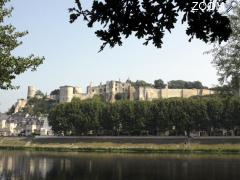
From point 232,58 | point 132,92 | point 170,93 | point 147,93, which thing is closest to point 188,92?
point 170,93

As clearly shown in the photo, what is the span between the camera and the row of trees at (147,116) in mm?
96812

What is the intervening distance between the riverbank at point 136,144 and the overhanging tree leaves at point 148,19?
71276mm

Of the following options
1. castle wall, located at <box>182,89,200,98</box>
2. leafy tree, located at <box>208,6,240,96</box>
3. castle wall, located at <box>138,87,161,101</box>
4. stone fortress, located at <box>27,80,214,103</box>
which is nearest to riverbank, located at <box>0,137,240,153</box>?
leafy tree, located at <box>208,6,240,96</box>

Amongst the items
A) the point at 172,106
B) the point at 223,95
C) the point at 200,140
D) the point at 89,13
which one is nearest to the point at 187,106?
the point at 172,106

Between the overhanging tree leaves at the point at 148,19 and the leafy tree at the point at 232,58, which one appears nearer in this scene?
the overhanging tree leaves at the point at 148,19

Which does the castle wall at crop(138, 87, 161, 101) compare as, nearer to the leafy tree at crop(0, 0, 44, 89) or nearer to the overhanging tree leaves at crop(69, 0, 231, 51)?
the leafy tree at crop(0, 0, 44, 89)

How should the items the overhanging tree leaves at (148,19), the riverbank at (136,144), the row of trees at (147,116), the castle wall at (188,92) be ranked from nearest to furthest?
the overhanging tree leaves at (148,19), the riverbank at (136,144), the row of trees at (147,116), the castle wall at (188,92)

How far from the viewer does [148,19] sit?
295 inches

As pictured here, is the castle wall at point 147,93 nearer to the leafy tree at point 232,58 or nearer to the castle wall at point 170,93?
the castle wall at point 170,93

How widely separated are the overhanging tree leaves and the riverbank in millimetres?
71276

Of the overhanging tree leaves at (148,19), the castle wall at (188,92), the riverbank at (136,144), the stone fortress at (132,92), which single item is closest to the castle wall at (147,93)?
the stone fortress at (132,92)

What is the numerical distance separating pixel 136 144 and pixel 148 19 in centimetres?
8802

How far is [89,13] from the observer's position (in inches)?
295

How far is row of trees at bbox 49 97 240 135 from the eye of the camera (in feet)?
318
